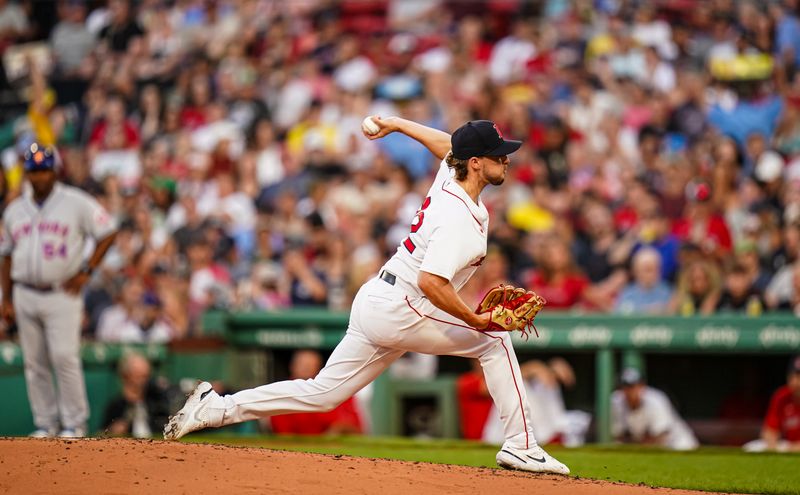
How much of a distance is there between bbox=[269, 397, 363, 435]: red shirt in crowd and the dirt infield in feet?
13.4

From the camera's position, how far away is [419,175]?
1402 centimetres

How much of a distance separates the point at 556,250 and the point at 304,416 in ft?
8.65

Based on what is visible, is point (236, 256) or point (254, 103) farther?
point (254, 103)

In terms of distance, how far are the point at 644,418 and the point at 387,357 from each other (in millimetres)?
4308

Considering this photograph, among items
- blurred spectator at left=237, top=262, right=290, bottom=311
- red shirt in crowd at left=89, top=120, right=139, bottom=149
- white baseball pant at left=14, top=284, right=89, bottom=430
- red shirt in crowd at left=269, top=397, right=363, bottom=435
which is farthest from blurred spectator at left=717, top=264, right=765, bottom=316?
red shirt in crowd at left=89, top=120, right=139, bottom=149

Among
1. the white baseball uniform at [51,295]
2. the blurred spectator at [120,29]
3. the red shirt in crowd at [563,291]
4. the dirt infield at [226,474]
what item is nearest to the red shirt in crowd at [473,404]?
the red shirt in crowd at [563,291]

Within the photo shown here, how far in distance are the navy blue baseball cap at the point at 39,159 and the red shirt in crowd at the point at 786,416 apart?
5.71m

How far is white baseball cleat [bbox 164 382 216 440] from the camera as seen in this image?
654cm

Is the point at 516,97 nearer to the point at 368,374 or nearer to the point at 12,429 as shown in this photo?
the point at 12,429

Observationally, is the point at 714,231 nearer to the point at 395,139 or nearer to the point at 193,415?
the point at 395,139

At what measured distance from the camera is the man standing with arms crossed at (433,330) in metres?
6.25

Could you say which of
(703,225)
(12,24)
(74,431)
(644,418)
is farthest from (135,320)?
(12,24)

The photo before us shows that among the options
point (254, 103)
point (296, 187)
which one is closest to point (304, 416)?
point (296, 187)

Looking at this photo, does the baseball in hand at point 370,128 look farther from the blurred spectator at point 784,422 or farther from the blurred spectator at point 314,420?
the blurred spectator at point 784,422
